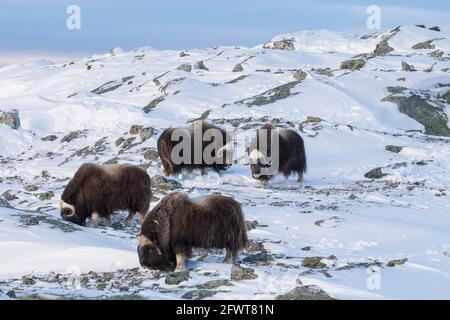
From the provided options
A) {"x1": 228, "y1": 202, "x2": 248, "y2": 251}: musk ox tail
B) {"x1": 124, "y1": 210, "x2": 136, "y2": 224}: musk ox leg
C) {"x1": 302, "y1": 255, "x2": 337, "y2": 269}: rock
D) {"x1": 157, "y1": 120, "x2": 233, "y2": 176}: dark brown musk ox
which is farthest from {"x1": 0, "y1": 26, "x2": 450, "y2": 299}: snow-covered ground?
{"x1": 157, "y1": 120, "x2": 233, "y2": 176}: dark brown musk ox

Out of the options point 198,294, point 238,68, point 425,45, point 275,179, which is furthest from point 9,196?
point 425,45

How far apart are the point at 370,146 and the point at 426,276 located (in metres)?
14.5

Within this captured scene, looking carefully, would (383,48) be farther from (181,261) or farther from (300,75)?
(181,261)

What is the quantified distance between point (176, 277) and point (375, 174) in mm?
12914

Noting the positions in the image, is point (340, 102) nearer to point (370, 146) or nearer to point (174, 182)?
point (370, 146)

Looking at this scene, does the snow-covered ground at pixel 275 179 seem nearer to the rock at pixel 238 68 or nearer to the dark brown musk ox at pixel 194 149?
the rock at pixel 238 68

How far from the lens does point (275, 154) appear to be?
2025 centimetres

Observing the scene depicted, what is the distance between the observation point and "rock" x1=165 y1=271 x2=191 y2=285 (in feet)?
32.2

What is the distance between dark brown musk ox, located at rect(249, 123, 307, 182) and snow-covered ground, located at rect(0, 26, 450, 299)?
1.33 feet

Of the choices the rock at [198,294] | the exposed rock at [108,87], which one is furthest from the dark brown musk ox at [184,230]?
the exposed rock at [108,87]

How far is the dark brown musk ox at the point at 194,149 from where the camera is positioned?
20.5 m

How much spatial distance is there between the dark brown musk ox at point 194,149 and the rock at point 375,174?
14.4ft
